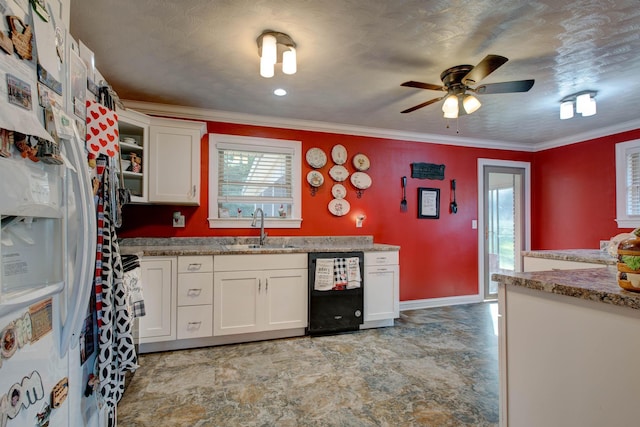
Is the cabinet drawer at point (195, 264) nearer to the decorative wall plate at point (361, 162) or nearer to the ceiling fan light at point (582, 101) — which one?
the decorative wall plate at point (361, 162)

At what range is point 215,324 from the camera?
9.49ft

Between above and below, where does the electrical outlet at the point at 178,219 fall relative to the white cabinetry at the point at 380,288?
above

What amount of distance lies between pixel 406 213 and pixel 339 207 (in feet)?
3.19

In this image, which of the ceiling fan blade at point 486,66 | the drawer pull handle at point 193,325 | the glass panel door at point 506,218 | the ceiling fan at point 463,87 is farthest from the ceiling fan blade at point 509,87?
the drawer pull handle at point 193,325

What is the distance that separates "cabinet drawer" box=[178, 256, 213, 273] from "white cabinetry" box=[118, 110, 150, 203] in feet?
2.28

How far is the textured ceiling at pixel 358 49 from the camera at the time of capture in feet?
5.79

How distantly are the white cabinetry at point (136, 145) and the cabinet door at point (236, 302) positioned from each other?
1.08 m

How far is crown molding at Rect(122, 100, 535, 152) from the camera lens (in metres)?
3.27

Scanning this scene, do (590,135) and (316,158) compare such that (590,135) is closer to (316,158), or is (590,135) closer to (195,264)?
(316,158)

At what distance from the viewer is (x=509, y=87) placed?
7.11ft

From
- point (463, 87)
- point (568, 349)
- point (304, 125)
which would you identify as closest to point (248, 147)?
point (304, 125)

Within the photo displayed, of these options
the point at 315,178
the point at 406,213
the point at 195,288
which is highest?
the point at 315,178

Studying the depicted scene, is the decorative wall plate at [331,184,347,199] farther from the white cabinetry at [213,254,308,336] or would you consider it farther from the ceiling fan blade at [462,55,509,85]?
the ceiling fan blade at [462,55,509,85]

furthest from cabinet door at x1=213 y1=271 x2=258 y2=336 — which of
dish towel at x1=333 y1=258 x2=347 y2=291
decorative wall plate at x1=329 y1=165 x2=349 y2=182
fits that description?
decorative wall plate at x1=329 y1=165 x2=349 y2=182
